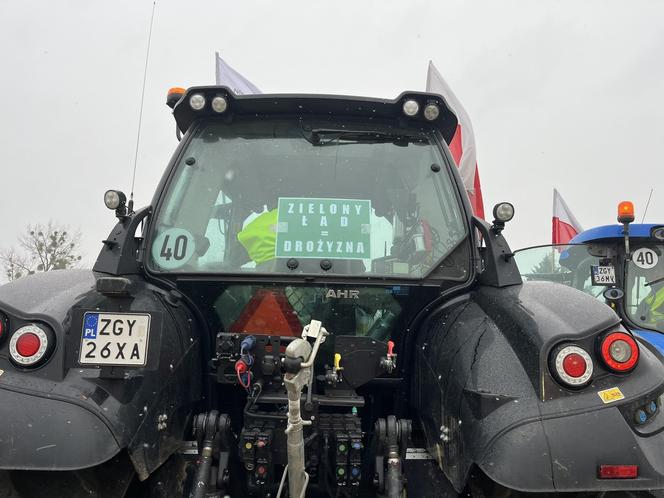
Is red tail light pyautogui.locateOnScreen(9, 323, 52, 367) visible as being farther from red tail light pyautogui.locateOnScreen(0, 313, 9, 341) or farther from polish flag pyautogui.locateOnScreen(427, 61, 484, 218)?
polish flag pyautogui.locateOnScreen(427, 61, 484, 218)

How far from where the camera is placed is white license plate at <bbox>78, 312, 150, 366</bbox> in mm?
2178

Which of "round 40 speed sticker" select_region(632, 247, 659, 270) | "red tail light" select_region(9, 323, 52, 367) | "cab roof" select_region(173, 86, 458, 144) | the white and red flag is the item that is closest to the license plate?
"round 40 speed sticker" select_region(632, 247, 659, 270)

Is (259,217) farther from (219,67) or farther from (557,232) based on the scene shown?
(557,232)

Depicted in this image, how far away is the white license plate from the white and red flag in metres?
8.78

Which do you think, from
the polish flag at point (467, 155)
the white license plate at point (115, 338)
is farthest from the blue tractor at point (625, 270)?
the white license plate at point (115, 338)

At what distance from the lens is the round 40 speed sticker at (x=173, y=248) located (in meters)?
2.98

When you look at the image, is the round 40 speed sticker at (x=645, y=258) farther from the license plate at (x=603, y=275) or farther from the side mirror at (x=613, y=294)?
the side mirror at (x=613, y=294)

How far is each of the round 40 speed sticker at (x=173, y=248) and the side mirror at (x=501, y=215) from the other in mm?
1580

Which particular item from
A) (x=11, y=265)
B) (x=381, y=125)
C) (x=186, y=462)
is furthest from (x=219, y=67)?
(x=11, y=265)

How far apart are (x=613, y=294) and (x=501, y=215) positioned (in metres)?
3.72

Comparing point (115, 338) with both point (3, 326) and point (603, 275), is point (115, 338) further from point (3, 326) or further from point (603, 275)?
point (603, 275)

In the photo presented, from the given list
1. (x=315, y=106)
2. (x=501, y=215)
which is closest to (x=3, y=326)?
(x=315, y=106)

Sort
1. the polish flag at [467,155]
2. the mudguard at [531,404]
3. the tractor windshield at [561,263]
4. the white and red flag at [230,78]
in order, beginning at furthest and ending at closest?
the white and red flag at [230,78] → the polish flag at [467,155] → the tractor windshield at [561,263] → the mudguard at [531,404]

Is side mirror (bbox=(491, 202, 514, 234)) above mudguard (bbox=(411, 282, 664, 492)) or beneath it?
above
